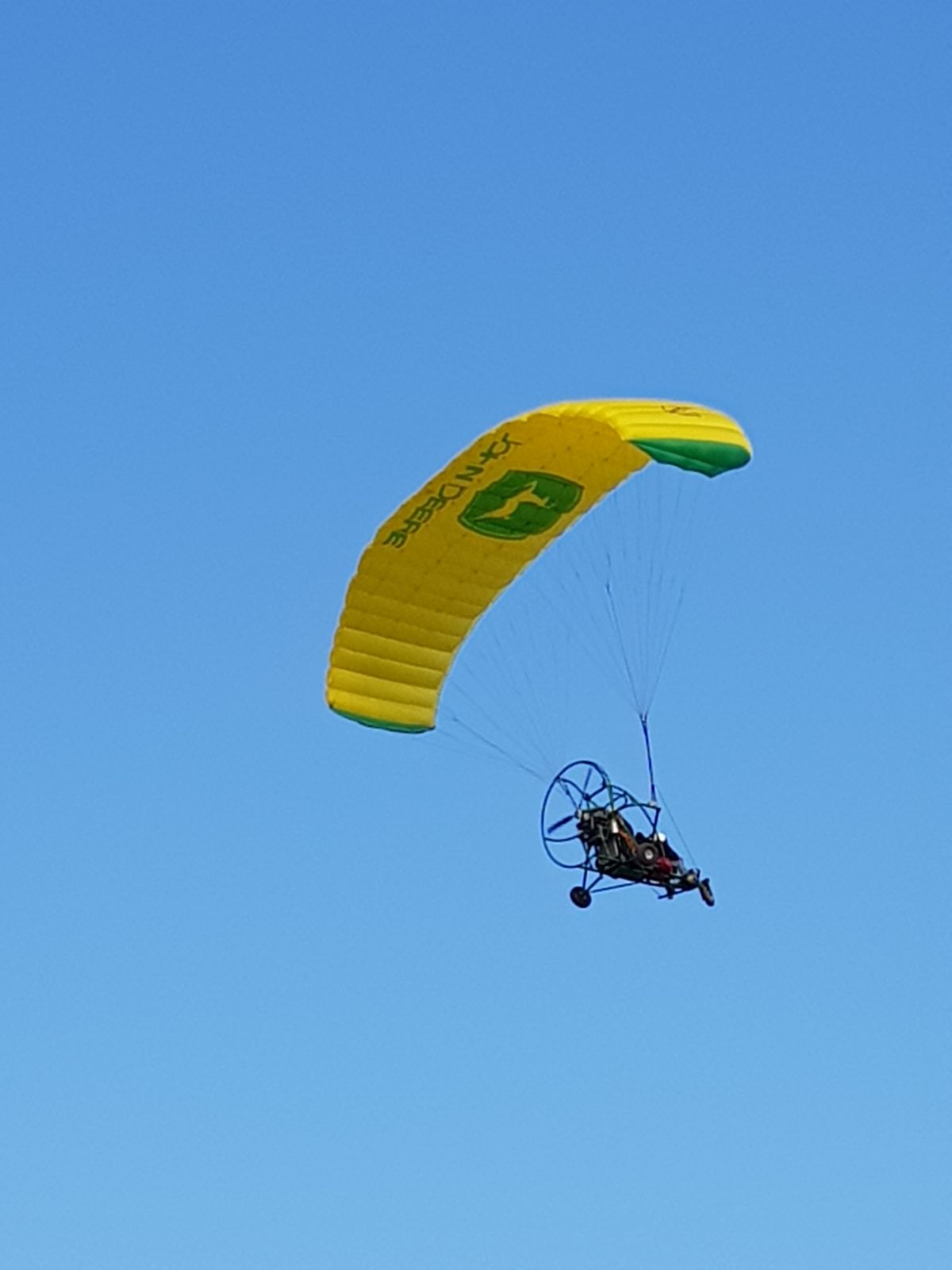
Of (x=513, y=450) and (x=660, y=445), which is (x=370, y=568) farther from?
(x=660, y=445)

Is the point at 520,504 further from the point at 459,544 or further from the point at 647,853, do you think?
the point at 647,853

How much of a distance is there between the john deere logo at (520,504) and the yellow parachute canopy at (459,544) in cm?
1

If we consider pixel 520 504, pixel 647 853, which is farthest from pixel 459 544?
pixel 647 853

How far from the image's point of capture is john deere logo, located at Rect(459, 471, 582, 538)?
152 feet

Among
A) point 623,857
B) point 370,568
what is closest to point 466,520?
point 370,568

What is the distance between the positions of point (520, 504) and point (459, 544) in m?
0.96

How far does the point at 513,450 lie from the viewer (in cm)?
4556

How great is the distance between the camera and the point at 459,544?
47219 mm

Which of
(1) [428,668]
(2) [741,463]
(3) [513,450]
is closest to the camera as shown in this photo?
(2) [741,463]

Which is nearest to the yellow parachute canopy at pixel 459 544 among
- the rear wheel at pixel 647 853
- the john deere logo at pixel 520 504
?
the john deere logo at pixel 520 504

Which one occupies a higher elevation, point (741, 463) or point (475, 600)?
point (475, 600)

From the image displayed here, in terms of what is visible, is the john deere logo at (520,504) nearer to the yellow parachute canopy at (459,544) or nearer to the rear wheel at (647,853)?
the yellow parachute canopy at (459,544)

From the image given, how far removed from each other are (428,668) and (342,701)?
1.24 meters

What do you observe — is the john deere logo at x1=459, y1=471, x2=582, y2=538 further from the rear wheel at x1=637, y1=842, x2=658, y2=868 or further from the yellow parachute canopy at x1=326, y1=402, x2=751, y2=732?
the rear wheel at x1=637, y1=842, x2=658, y2=868
